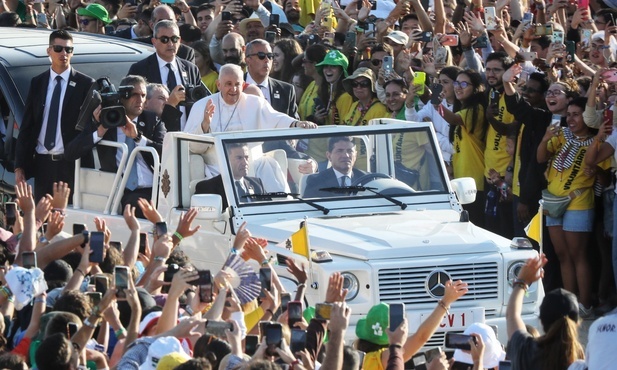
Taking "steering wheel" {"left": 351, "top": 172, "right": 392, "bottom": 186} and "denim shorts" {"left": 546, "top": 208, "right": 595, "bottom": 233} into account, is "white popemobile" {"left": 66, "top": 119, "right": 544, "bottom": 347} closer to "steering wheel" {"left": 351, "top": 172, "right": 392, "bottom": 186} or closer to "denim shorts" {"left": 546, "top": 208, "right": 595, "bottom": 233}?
"steering wheel" {"left": 351, "top": 172, "right": 392, "bottom": 186}

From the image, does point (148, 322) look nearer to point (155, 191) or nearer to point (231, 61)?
point (155, 191)

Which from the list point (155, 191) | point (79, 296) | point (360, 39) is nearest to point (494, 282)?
point (155, 191)

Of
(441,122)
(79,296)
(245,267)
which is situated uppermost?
(79,296)

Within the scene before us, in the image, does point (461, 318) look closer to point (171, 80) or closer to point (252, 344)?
point (252, 344)

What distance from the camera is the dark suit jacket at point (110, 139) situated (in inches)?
494

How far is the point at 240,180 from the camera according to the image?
36.3 ft

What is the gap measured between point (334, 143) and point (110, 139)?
228 cm

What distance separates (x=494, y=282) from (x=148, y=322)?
3305 millimetres

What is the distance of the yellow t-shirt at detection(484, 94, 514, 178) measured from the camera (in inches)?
524

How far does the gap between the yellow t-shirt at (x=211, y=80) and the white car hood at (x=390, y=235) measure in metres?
4.80

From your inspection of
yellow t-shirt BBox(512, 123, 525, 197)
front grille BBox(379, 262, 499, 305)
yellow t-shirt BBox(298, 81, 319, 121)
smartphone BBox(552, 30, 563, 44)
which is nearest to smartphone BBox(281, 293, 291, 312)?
front grille BBox(379, 262, 499, 305)

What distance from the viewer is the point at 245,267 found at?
28.5 ft

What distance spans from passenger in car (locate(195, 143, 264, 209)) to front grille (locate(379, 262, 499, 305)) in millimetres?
1522

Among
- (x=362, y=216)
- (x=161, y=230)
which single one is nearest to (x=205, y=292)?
(x=161, y=230)
